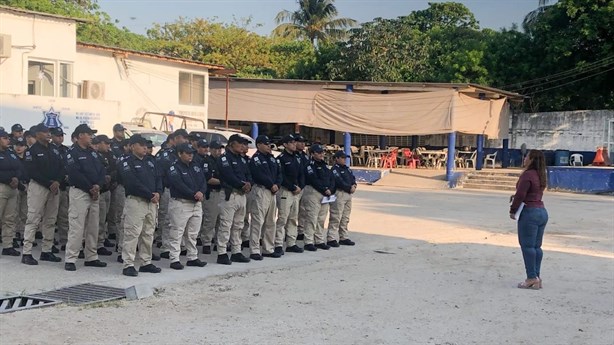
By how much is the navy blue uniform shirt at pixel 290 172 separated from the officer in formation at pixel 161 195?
0.06 ft

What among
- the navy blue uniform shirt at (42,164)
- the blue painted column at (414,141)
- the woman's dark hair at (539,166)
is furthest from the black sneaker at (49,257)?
the blue painted column at (414,141)

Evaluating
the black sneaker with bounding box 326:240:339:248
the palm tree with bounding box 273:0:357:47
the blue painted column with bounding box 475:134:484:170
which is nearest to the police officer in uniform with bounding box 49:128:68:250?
the black sneaker with bounding box 326:240:339:248

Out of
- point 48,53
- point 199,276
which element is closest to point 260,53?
point 48,53

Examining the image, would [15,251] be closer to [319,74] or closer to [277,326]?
[277,326]

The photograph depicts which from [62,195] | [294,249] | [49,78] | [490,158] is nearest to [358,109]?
[490,158]

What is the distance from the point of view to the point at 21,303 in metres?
7.36

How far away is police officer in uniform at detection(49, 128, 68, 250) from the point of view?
1020cm

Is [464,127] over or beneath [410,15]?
beneath

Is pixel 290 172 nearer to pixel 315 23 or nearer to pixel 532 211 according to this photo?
pixel 532 211

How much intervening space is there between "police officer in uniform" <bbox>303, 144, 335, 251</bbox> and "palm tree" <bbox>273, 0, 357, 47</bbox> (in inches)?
1568

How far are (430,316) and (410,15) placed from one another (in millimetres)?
47030

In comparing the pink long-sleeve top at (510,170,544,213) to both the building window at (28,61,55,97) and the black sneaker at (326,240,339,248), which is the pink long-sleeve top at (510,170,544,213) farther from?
the building window at (28,61,55,97)

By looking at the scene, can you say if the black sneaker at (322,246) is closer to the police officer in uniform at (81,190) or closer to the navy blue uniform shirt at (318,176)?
the navy blue uniform shirt at (318,176)

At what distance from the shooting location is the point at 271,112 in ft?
98.6
